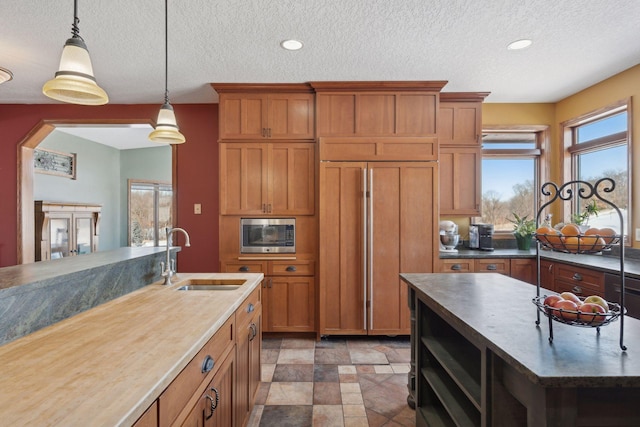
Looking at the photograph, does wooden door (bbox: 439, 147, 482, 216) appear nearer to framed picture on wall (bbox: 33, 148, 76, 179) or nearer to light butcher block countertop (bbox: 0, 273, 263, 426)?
light butcher block countertop (bbox: 0, 273, 263, 426)

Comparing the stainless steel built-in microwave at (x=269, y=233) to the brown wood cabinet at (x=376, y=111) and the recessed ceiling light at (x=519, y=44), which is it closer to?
the brown wood cabinet at (x=376, y=111)

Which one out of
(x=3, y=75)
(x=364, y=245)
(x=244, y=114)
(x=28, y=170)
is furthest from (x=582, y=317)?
(x=28, y=170)

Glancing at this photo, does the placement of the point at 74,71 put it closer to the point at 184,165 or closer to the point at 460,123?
the point at 184,165

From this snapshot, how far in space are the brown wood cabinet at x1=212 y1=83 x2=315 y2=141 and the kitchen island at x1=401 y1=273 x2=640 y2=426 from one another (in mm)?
2204

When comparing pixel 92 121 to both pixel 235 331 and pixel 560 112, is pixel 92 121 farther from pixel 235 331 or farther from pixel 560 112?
pixel 560 112

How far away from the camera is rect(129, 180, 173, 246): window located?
7027 mm

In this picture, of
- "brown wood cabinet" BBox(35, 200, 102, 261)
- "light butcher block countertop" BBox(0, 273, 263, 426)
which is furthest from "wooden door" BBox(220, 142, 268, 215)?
"brown wood cabinet" BBox(35, 200, 102, 261)

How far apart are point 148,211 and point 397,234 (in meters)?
6.18

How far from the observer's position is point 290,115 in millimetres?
3322

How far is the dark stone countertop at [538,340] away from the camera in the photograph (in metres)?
0.81

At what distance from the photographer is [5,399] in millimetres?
733

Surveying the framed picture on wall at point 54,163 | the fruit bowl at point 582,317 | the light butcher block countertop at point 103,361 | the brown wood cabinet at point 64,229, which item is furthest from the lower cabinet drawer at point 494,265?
the framed picture on wall at point 54,163

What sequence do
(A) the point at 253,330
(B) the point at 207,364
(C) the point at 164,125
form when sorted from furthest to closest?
(C) the point at 164,125
(A) the point at 253,330
(B) the point at 207,364

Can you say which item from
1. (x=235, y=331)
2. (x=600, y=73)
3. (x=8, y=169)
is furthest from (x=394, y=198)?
(x=8, y=169)
